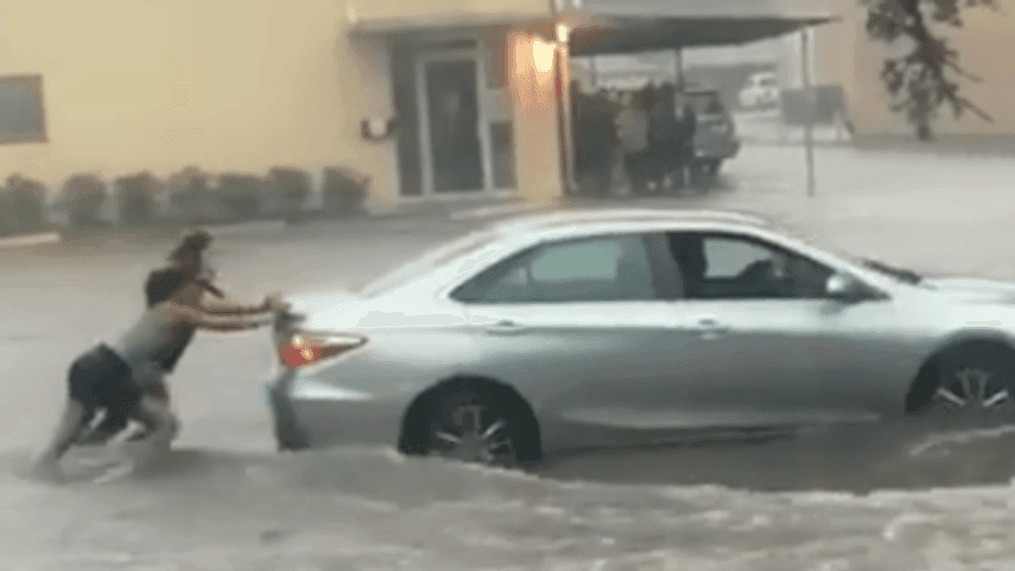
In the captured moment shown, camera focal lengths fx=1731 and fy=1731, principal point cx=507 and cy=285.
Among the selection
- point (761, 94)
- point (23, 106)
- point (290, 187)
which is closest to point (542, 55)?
point (290, 187)

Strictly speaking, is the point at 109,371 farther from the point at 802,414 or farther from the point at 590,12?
the point at 590,12

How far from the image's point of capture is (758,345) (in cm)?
847

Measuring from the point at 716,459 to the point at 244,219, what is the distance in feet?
57.8

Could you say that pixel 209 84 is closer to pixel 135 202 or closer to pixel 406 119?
pixel 135 202

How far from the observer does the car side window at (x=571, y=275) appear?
8.42 m

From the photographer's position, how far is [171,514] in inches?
306

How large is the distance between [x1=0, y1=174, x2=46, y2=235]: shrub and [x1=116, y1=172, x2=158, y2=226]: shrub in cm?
114

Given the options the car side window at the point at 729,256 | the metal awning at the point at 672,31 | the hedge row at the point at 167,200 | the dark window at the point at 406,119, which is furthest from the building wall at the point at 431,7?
the car side window at the point at 729,256

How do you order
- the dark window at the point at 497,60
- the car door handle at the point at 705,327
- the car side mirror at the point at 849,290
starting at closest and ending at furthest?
1. the car door handle at the point at 705,327
2. the car side mirror at the point at 849,290
3. the dark window at the point at 497,60

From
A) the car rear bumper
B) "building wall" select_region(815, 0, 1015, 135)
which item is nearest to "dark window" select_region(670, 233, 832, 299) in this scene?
the car rear bumper

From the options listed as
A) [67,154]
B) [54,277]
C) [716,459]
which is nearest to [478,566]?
[716,459]

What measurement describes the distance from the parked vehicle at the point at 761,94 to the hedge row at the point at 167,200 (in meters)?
40.6

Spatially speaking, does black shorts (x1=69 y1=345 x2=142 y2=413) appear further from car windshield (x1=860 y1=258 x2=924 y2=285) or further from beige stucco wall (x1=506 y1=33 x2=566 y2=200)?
beige stucco wall (x1=506 y1=33 x2=566 y2=200)

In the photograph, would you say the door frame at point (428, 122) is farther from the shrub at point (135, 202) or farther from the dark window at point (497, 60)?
the shrub at point (135, 202)
